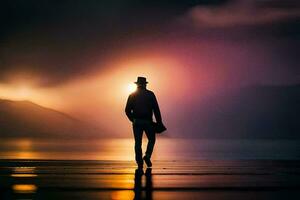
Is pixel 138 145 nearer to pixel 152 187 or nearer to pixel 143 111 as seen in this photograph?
pixel 143 111

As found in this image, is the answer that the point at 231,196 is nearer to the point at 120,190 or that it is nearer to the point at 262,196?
the point at 262,196

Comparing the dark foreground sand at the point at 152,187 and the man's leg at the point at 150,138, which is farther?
the man's leg at the point at 150,138

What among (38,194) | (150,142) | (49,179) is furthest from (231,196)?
(150,142)

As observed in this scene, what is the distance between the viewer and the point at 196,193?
31.1ft

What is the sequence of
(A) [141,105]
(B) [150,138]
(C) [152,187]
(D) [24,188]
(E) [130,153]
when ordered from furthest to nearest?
(E) [130,153] < (A) [141,105] < (B) [150,138] < (C) [152,187] < (D) [24,188]

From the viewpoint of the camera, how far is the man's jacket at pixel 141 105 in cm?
1692

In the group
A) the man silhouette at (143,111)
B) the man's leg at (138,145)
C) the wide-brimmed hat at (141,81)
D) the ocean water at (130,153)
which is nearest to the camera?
the man's leg at (138,145)

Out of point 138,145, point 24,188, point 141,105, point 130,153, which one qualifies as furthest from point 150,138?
point 130,153

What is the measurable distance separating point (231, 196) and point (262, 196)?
0.40m

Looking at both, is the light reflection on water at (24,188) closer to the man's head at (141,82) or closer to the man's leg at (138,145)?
the man's leg at (138,145)

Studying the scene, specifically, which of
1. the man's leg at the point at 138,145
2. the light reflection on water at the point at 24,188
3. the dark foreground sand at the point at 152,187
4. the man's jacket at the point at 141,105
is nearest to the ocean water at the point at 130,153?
the man's jacket at the point at 141,105

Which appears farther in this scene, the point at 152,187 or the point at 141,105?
the point at 141,105

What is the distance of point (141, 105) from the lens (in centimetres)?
1700

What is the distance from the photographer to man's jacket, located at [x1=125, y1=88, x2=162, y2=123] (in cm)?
1692
